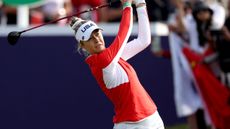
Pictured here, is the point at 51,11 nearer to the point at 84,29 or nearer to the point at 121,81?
the point at 84,29

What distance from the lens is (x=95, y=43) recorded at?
8320mm

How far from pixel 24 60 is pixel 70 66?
25.3 inches

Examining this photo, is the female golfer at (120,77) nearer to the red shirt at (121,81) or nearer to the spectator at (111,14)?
the red shirt at (121,81)

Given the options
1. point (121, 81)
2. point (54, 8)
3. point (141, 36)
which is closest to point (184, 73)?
point (54, 8)

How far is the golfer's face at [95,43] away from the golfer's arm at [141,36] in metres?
0.42

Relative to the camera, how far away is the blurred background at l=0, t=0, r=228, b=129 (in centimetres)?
1300

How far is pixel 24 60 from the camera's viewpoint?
13008mm

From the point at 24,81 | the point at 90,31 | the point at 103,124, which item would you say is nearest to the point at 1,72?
the point at 24,81

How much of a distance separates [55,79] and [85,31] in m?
4.82

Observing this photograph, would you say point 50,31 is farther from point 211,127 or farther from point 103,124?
point 211,127

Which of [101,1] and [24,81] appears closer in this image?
[24,81]

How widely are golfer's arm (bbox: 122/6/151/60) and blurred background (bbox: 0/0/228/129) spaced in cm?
414

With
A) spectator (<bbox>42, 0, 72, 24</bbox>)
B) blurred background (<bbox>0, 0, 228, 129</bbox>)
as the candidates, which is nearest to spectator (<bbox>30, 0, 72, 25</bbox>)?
spectator (<bbox>42, 0, 72, 24</bbox>)

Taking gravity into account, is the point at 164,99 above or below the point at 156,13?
below
